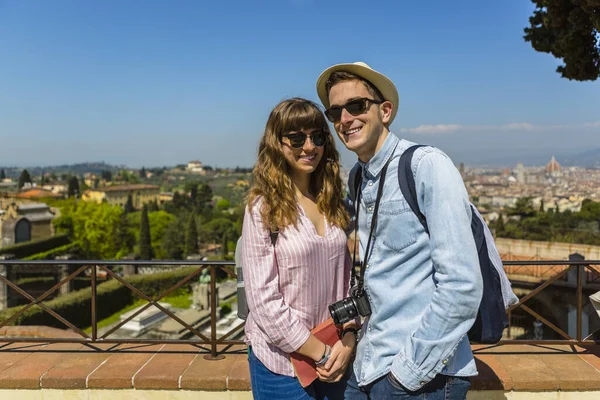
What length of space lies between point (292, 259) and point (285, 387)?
466 millimetres

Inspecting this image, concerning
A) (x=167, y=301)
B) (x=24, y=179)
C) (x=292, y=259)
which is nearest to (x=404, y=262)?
(x=292, y=259)

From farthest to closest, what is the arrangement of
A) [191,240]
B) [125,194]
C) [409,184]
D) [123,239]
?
[125,194] → [123,239] → [191,240] → [409,184]

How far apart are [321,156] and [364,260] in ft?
1.50

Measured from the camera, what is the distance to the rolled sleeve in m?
1.54

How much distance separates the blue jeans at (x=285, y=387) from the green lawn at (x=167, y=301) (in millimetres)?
18542

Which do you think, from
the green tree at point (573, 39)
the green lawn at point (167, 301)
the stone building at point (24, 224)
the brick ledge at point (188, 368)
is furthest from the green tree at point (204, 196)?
the brick ledge at point (188, 368)

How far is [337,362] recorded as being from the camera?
5.28 feet

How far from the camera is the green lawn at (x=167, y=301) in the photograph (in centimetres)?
1971

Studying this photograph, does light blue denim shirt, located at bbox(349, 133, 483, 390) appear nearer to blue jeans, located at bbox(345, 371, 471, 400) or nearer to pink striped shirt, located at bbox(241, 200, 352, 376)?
blue jeans, located at bbox(345, 371, 471, 400)

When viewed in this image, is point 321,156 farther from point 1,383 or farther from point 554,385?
point 1,383

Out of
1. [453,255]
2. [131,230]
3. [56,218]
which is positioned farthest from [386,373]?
[131,230]

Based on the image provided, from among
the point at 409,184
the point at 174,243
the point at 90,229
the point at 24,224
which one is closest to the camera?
the point at 409,184

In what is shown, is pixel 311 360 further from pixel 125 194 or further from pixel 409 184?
pixel 125 194

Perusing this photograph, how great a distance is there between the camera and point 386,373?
1421 millimetres
